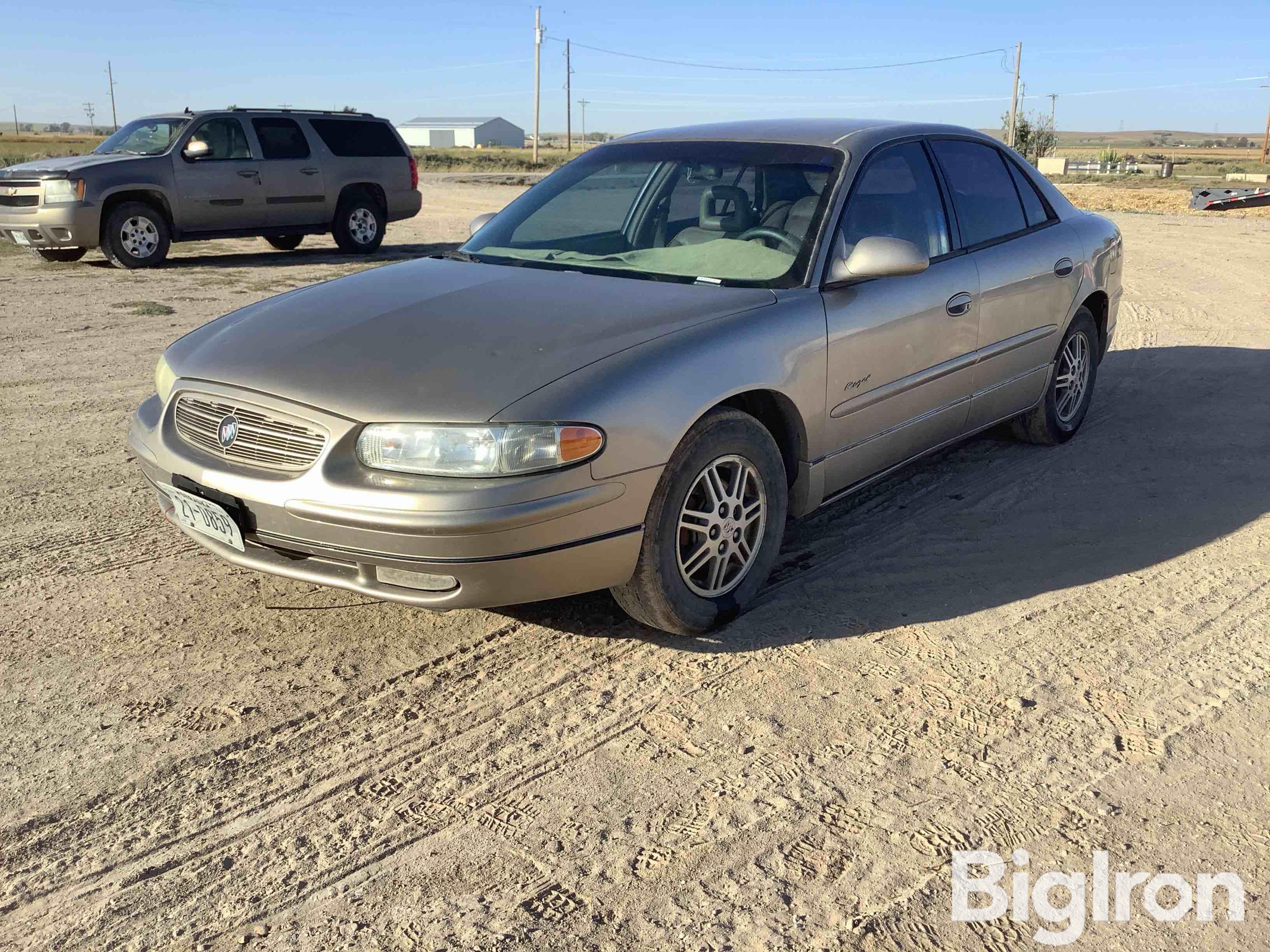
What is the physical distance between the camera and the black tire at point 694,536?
139 inches

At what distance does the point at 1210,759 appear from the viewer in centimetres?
311

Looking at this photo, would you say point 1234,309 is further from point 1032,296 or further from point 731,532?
point 731,532

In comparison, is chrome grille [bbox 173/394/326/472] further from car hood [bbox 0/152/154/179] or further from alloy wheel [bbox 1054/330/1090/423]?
car hood [bbox 0/152/154/179]

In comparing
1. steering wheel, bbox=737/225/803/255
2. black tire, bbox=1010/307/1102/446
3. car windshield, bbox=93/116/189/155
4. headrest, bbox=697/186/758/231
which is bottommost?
black tire, bbox=1010/307/1102/446

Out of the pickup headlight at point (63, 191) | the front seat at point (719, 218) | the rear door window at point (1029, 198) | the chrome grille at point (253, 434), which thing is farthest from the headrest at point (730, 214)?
the pickup headlight at point (63, 191)

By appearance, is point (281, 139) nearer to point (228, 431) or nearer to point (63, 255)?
point (63, 255)

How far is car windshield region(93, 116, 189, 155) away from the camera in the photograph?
532 inches

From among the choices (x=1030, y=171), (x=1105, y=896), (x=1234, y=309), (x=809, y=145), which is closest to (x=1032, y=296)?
(x=1030, y=171)

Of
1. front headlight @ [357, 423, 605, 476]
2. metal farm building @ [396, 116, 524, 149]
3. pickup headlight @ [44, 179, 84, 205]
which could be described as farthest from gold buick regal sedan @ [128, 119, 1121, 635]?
metal farm building @ [396, 116, 524, 149]

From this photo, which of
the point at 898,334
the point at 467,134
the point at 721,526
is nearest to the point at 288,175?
the point at 898,334

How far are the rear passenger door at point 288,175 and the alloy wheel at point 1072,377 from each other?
11017 mm

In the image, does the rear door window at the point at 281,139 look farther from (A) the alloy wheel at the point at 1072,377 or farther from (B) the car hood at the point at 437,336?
(A) the alloy wheel at the point at 1072,377

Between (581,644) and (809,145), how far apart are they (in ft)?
7.22

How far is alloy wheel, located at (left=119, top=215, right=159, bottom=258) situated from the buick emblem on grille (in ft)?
36.0
